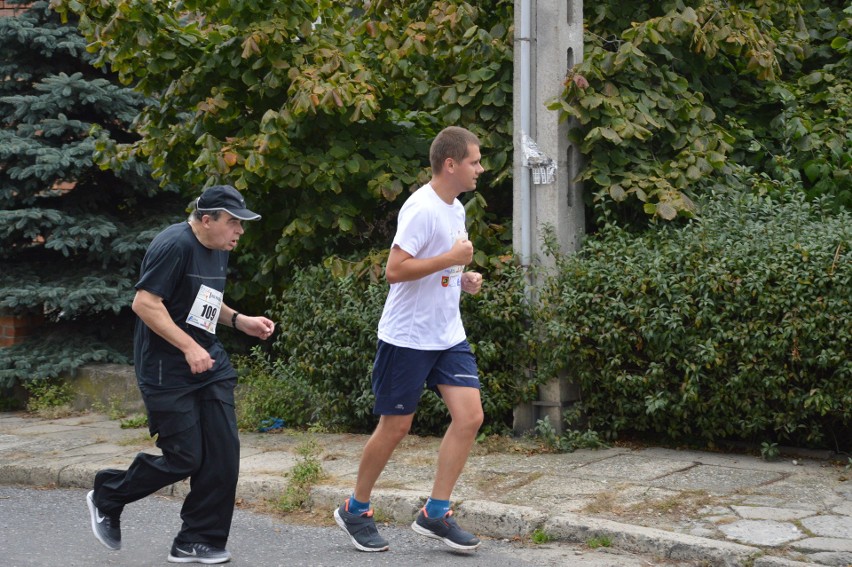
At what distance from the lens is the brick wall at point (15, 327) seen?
1110cm

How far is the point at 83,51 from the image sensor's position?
11344mm

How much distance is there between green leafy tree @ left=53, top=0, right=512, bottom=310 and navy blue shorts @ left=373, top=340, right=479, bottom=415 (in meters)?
2.78

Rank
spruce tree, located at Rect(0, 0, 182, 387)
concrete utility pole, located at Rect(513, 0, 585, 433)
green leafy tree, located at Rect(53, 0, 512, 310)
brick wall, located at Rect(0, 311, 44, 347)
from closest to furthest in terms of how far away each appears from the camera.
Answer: concrete utility pole, located at Rect(513, 0, 585, 433) < green leafy tree, located at Rect(53, 0, 512, 310) < spruce tree, located at Rect(0, 0, 182, 387) < brick wall, located at Rect(0, 311, 44, 347)

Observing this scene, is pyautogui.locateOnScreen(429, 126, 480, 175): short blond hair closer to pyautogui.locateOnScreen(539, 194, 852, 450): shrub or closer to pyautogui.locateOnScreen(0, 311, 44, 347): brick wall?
pyautogui.locateOnScreen(539, 194, 852, 450): shrub

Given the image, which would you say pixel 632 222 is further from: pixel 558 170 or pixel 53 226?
pixel 53 226

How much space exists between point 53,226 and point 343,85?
12.5 ft

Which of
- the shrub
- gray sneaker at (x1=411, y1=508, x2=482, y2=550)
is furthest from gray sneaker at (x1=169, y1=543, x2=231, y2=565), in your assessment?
the shrub

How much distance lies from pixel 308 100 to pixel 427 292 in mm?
3196

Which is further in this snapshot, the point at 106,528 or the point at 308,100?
the point at 308,100

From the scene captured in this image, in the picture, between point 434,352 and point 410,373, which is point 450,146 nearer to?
point 434,352

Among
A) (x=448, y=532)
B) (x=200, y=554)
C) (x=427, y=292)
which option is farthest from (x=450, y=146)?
(x=200, y=554)

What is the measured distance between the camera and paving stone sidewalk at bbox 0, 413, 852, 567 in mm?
5516

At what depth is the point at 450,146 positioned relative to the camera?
564 centimetres

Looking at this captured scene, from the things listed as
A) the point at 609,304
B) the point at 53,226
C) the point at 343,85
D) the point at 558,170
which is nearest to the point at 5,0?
the point at 53,226
